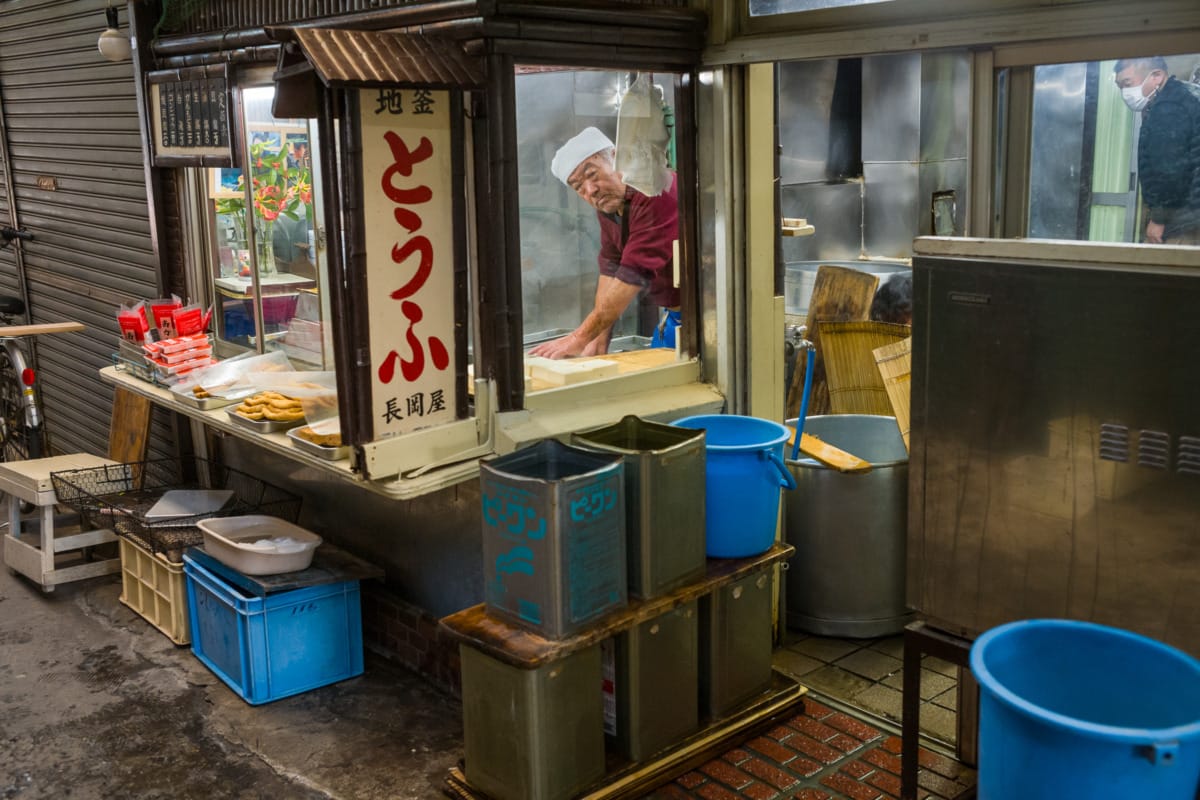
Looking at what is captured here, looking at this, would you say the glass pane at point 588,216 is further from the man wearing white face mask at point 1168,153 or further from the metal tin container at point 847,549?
the man wearing white face mask at point 1168,153

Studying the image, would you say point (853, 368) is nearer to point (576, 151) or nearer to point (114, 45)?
point (576, 151)

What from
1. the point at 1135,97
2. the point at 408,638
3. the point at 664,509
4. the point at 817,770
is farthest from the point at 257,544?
the point at 1135,97

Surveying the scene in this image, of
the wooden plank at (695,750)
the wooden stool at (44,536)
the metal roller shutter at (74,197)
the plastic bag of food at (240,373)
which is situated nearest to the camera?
the wooden plank at (695,750)

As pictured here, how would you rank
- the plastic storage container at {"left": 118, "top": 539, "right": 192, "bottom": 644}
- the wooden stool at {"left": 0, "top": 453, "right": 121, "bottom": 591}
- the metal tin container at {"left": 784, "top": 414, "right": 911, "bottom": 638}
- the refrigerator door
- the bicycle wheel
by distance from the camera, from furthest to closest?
the bicycle wheel → the wooden stool at {"left": 0, "top": 453, "right": 121, "bottom": 591} → the plastic storage container at {"left": 118, "top": 539, "right": 192, "bottom": 644} → the metal tin container at {"left": 784, "top": 414, "right": 911, "bottom": 638} → the refrigerator door

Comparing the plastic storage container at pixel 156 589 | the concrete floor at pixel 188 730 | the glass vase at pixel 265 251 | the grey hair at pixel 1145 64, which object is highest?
the grey hair at pixel 1145 64

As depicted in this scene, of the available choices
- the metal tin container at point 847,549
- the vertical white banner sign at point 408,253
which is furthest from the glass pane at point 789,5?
the metal tin container at point 847,549

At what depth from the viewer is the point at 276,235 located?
6.32 meters

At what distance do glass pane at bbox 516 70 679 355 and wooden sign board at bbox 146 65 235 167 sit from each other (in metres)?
2.29

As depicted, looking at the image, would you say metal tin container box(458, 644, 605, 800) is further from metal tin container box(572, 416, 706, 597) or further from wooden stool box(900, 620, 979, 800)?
wooden stool box(900, 620, 979, 800)

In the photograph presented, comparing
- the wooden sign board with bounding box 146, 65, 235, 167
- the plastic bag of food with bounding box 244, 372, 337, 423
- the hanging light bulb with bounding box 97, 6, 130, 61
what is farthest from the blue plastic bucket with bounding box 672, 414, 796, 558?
the hanging light bulb with bounding box 97, 6, 130, 61

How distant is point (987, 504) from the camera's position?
3.63m

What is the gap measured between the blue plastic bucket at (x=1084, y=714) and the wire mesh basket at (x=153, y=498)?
4.49 meters

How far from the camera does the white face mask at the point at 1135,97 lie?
21.5 ft

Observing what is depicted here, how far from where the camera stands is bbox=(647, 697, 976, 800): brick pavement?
181 inches
